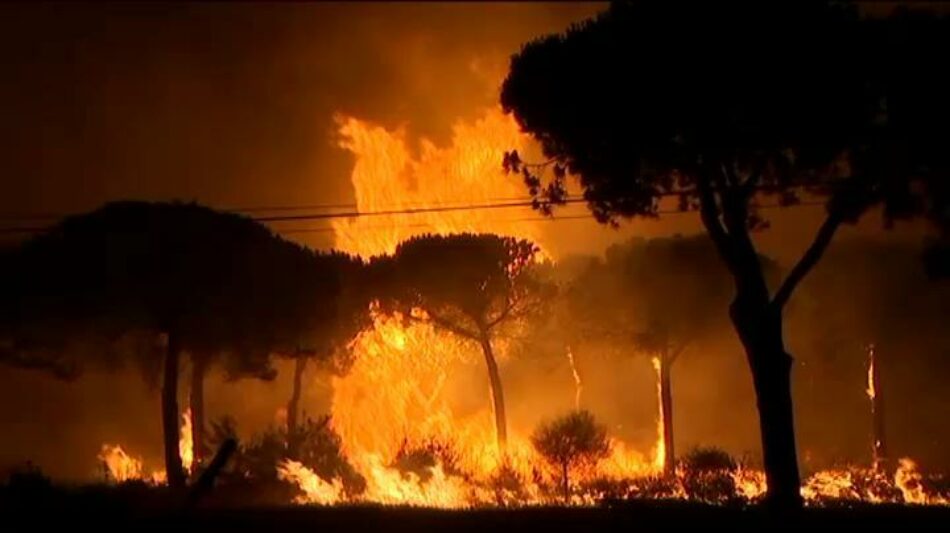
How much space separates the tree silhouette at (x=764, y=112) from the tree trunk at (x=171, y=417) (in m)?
13.4

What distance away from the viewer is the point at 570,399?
191 feet

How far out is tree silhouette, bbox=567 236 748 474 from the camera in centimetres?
4097

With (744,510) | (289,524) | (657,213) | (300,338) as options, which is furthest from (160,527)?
(300,338)

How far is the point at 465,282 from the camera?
38.7 metres

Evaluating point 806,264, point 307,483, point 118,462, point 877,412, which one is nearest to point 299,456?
point 307,483

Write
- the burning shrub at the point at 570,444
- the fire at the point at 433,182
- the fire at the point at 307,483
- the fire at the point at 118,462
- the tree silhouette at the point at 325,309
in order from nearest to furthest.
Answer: the fire at the point at 307,483, the burning shrub at the point at 570,444, the tree silhouette at the point at 325,309, the fire at the point at 118,462, the fire at the point at 433,182

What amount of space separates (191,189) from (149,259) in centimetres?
2973

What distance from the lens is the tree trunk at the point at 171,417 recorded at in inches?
1064

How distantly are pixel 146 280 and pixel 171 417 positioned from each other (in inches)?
156

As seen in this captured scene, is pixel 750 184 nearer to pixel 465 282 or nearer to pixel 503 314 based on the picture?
pixel 465 282

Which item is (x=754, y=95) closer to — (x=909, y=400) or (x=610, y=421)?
(x=909, y=400)

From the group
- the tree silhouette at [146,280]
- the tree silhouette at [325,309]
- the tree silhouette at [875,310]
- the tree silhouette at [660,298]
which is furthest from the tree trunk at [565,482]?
the tree silhouette at [875,310]

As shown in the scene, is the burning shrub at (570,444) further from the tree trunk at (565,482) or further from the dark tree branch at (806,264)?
the dark tree branch at (806,264)

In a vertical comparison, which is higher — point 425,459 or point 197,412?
point 197,412
